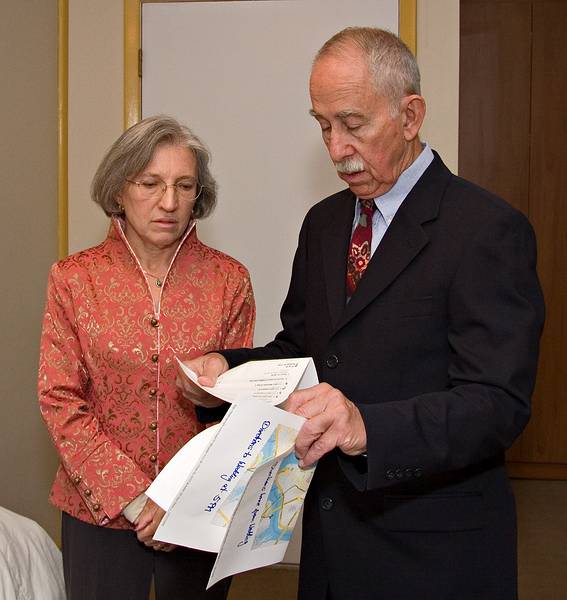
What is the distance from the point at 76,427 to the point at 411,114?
3.47 ft

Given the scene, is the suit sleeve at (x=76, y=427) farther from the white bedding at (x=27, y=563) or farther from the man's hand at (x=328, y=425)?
the man's hand at (x=328, y=425)

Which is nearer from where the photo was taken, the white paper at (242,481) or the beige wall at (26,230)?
the white paper at (242,481)

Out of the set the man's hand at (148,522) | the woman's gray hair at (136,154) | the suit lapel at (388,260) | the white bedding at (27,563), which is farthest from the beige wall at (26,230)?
the suit lapel at (388,260)

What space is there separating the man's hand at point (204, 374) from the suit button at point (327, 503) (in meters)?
0.31

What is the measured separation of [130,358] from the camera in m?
2.09

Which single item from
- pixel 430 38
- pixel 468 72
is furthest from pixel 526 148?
pixel 430 38

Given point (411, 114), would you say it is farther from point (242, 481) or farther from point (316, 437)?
point (242, 481)

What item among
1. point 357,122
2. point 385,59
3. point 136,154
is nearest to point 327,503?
point 357,122

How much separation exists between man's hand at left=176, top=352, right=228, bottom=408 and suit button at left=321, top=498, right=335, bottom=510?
31 centimetres

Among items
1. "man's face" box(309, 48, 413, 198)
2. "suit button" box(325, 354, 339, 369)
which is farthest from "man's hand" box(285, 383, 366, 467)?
"man's face" box(309, 48, 413, 198)

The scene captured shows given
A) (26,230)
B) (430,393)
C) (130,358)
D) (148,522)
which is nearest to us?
(430,393)

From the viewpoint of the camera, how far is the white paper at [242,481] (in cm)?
139

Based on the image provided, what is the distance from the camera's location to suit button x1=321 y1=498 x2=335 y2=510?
67.6 inches

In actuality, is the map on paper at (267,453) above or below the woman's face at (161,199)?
below
